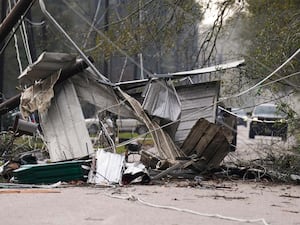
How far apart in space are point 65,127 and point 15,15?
2.87 metres

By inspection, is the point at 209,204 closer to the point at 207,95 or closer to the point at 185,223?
the point at 185,223

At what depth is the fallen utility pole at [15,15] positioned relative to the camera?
15.0 m

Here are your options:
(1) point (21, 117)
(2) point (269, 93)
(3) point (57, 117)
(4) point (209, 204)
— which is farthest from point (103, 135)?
(4) point (209, 204)

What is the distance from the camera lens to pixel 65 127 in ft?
49.6

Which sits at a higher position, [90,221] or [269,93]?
[269,93]

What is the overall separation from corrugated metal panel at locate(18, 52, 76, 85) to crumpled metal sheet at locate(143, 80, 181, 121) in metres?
1.96

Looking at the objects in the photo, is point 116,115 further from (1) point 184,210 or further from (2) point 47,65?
(1) point 184,210

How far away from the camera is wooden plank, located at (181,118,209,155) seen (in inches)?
566

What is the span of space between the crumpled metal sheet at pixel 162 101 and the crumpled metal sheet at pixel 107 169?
1625 mm

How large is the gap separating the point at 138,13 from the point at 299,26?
4.52m

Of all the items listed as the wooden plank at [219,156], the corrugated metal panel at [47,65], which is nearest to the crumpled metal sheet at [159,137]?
the wooden plank at [219,156]

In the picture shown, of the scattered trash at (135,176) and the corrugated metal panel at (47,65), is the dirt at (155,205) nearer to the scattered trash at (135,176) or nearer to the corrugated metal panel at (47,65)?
the scattered trash at (135,176)

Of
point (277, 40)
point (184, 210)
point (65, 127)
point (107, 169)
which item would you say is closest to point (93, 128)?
point (277, 40)

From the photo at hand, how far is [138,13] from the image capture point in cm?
1822
